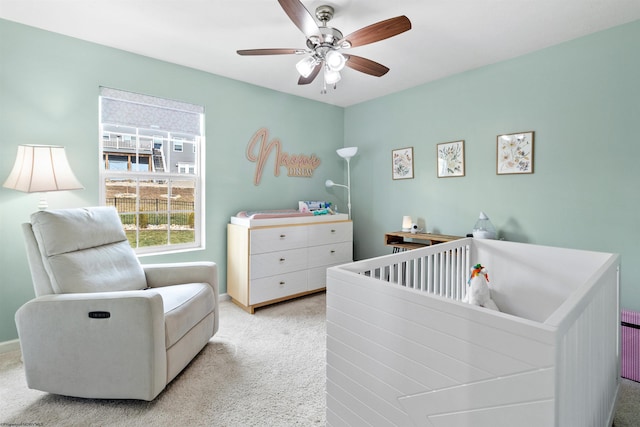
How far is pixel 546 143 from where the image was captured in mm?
2549

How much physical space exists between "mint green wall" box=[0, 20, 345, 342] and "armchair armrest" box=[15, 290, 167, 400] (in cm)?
101

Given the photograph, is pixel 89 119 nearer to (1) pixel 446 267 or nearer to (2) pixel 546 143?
(1) pixel 446 267

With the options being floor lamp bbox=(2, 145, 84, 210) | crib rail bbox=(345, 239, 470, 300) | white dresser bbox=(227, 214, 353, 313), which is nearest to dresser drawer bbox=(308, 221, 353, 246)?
white dresser bbox=(227, 214, 353, 313)

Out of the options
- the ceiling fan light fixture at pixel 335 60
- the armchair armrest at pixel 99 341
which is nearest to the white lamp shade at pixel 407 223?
the ceiling fan light fixture at pixel 335 60

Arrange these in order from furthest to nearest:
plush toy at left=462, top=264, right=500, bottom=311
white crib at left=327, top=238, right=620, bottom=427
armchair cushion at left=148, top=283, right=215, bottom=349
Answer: armchair cushion at left=148, top=283, right=215, bottom=349 → plush toy at left=462, top=264, right=500, bottom=311 → white crib at left=327, top=238, right=620, bottom=427

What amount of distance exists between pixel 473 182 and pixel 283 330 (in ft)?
7.46

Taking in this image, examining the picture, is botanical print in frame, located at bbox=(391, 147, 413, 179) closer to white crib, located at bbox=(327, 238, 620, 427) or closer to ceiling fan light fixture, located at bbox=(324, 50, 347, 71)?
ceiling fan light fixture, located at bbox=(324, 50, 347, 71)

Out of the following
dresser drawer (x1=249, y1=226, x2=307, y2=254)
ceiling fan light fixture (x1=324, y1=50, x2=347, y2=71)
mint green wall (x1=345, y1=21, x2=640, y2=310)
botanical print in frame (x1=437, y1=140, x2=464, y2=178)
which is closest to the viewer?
ceiling fan light fixture (x1=324, y1=50, x2=347, y2=71)

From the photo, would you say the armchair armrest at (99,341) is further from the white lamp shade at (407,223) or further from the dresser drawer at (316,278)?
the white lamp shade at (407,223)

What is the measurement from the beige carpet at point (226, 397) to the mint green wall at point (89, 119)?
3.20 ft

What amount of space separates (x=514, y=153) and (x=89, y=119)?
3601 millimetres

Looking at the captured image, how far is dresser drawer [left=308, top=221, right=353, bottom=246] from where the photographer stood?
10.7 ft

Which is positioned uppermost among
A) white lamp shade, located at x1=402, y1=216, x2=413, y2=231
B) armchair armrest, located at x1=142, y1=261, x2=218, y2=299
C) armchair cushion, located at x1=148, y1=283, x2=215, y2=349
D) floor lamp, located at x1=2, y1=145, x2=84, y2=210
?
floor lamp, located at x1=2, y1=145, x2=84, y2=210


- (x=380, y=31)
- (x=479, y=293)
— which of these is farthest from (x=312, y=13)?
(x=479, y=293)
